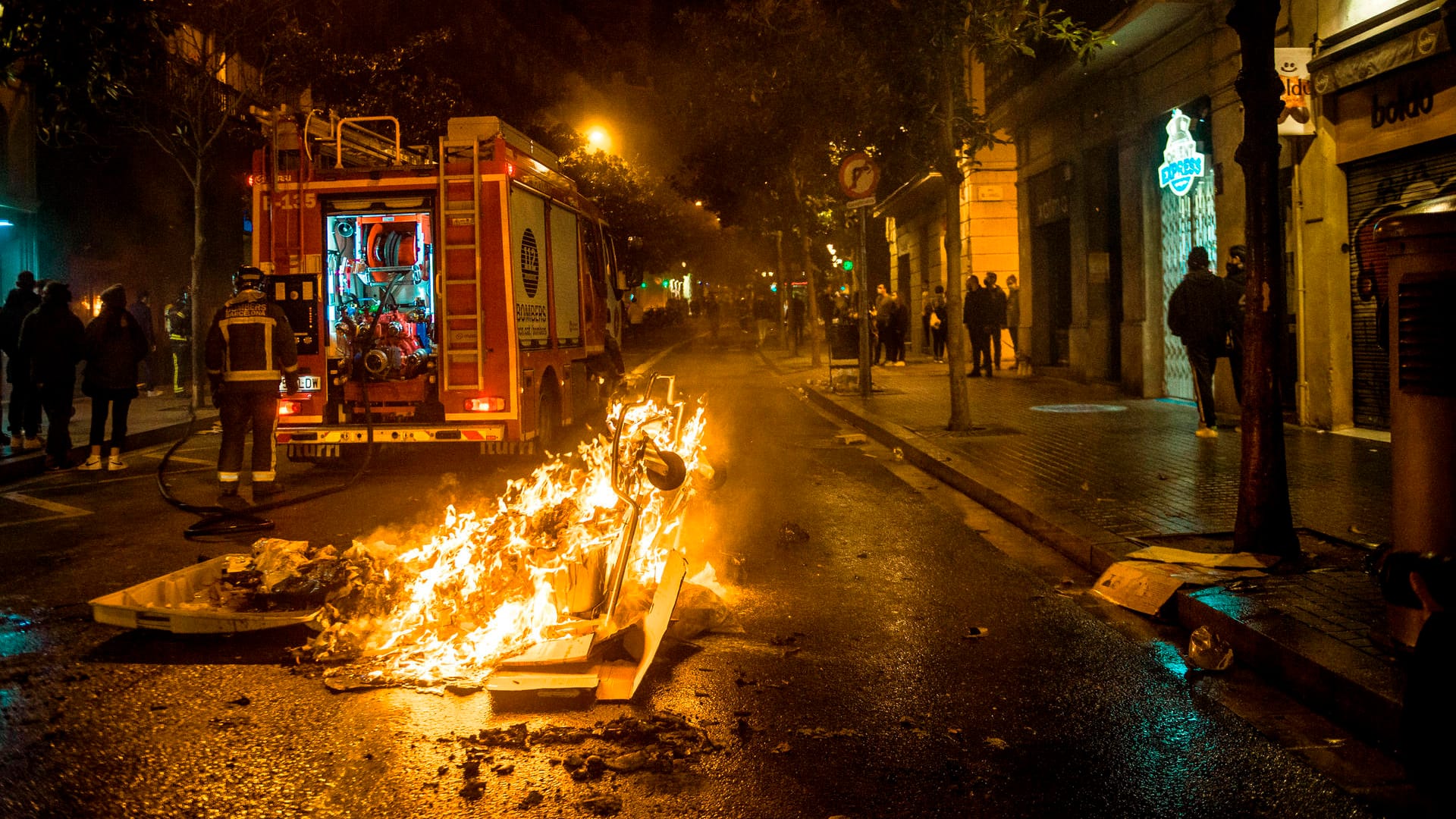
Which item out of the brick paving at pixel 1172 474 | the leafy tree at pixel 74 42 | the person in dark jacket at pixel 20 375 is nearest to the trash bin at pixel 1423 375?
the brick paving at pixel 1172 474

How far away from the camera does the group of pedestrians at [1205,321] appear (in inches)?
464

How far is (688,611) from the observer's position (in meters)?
5.48

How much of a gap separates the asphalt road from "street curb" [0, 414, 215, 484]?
202 inches

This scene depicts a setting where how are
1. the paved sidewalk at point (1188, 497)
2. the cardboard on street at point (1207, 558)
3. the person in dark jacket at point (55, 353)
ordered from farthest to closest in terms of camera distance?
the person in dark jacket at point (55, 353)
the cardboard on street at point (1207, 558)
the paved sidewalk at point (1188, 497)

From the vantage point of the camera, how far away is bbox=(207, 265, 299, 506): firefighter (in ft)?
31.1

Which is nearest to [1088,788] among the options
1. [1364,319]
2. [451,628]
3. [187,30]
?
[451,628]

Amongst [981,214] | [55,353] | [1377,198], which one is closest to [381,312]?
[55,353]

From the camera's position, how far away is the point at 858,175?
16016 mm

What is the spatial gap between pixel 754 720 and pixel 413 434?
23.3 ft

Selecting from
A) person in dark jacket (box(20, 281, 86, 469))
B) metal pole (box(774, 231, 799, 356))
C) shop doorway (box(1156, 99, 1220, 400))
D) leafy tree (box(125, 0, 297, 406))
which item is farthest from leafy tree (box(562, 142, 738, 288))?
person in dark jacket (box(20, 281, 86, 469))

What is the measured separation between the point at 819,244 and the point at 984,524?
2844 cm

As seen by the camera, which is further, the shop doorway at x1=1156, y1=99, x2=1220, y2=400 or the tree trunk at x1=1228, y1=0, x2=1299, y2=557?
the shop doorway at x1=1156, y1=99, x2=1220, y2=400

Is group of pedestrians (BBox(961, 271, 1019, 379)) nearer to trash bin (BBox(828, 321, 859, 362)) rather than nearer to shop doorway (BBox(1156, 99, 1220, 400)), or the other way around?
trash bin (BBox(828, 321, 859, 362))

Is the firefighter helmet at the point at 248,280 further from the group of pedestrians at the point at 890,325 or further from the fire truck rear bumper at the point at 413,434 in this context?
the group of pedestrians at the point at 890,325
